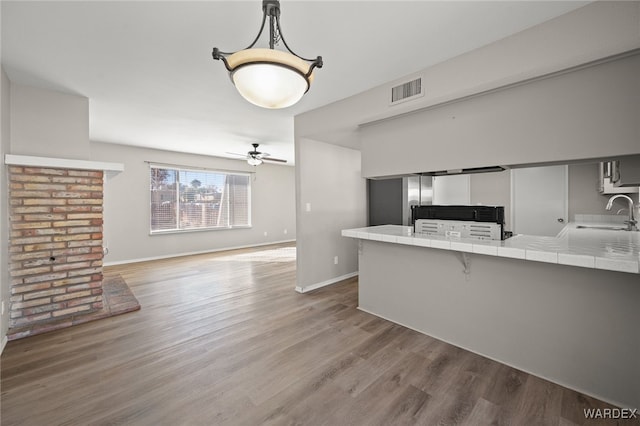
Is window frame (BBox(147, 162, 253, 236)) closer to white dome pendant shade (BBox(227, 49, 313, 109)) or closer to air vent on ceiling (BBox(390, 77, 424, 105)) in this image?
air vent on ceiling (BBox(390, 77, 424, 105))

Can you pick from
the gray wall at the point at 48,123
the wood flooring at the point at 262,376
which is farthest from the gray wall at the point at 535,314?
the gray wall at the point at 48,123

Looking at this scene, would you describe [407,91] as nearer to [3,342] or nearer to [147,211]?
[3,342]

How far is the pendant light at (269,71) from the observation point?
1.20 metres

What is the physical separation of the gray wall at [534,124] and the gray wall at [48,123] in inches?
141

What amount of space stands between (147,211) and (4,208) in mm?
3612

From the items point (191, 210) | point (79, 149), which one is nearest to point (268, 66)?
point (79, 149)

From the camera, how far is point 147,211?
19.5 ft

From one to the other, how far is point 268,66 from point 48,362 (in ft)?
9.41

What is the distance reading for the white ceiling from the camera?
169 cm

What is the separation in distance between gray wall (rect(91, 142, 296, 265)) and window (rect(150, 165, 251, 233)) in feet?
0.58

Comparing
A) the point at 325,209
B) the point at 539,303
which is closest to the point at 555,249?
the point at 539,303

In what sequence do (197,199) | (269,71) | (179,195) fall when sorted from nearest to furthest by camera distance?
(269,71), (179,195), (197,199)

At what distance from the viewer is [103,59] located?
7.48 ft

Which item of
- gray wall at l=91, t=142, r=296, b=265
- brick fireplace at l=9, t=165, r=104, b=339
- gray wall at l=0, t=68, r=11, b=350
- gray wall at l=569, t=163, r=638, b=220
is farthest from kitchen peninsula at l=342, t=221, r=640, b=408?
gray wall at l=91, t=142, r=296, b=265
